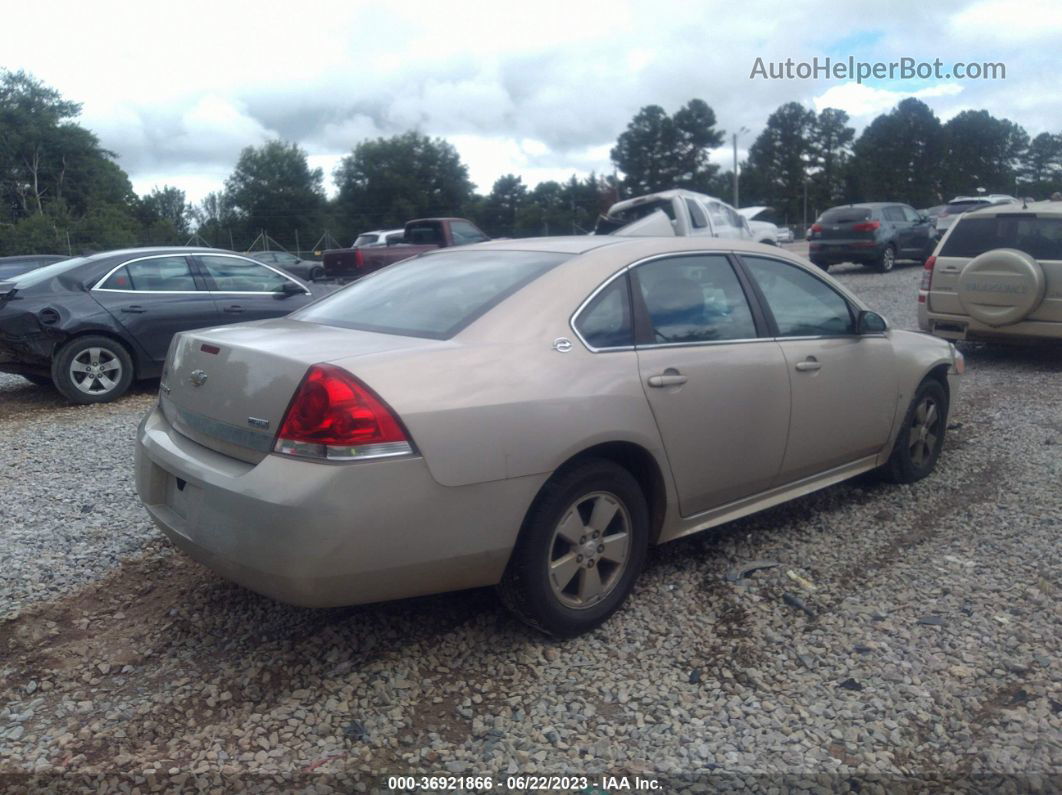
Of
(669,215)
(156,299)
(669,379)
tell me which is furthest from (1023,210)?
(156,299)

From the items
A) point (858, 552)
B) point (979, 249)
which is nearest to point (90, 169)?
point (979, 249)

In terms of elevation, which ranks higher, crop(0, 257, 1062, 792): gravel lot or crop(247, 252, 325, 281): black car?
crop(247, 252, 325, 281): black car

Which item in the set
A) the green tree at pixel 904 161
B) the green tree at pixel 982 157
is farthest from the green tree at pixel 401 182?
the green tree at pixel 982 157

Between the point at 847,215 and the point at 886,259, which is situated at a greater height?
the point at 847,215

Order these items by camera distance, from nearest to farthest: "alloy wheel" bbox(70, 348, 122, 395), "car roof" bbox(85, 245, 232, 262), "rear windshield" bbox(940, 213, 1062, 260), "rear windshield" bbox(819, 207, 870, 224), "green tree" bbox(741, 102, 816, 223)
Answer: "alloy wheel" bbox(70, 348, 122, 395), "car roof" bbox(85, 245, 232, 262), "rear windshield" bbox(940, 213, 1062, 260), "rear windshield" bbox(819, 207, 870, 224), "green tree" bbox(741, 102, 816, 223)

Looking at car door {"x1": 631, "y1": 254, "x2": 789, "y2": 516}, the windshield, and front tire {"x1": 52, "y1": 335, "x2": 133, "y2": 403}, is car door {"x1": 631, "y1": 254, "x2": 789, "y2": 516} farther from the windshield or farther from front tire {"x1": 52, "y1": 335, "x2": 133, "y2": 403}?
the windshield

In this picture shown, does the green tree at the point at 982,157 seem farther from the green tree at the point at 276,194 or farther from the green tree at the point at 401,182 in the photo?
the green tree at the point at 276,194

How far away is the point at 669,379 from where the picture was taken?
12.5 feet

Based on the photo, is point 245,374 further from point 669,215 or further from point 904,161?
point 904,161

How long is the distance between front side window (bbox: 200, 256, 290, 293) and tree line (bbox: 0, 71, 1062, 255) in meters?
20.8

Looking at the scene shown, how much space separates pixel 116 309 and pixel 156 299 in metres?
0.39

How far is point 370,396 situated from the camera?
3041mm

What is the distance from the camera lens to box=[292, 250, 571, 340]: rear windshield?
3.66 m

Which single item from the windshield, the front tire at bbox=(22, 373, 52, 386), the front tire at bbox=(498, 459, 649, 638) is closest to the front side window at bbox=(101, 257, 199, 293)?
the windshield
